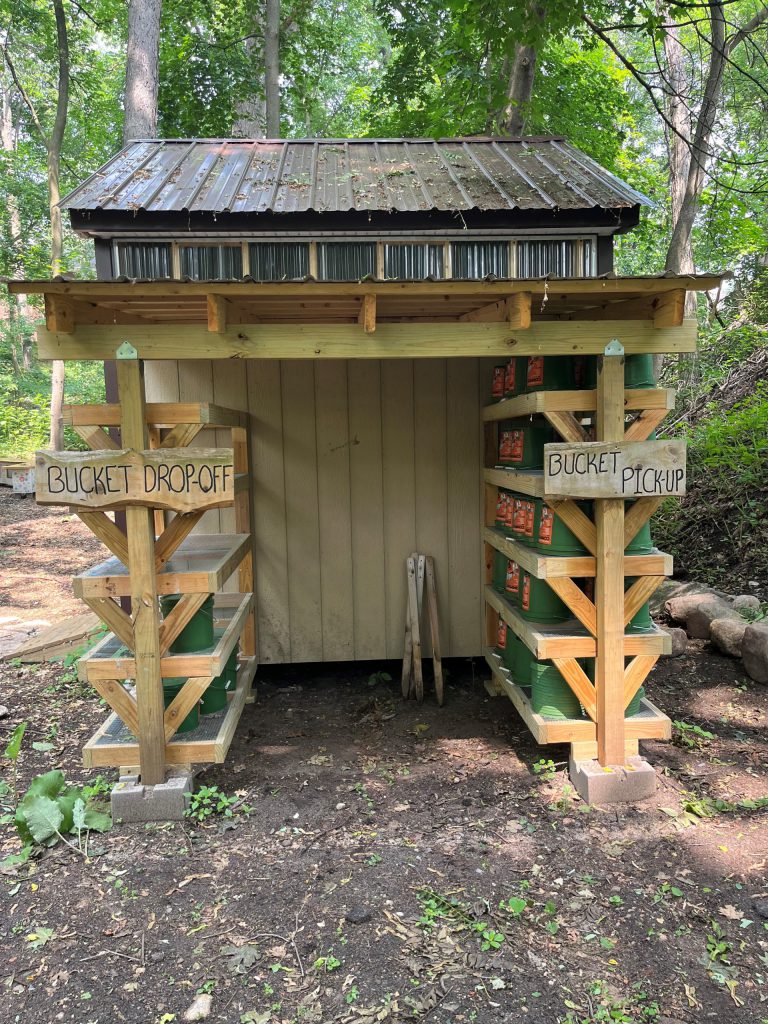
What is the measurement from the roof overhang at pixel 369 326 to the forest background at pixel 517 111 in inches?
122

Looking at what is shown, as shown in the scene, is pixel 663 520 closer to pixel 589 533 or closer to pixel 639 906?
pixel 589 533

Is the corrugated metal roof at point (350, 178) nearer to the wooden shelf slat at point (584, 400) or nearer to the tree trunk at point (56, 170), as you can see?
the wooden shelf slat at point (584, 400)

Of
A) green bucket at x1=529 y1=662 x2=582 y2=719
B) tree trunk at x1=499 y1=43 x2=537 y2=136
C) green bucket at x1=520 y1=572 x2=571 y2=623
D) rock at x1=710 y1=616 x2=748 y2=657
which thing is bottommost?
rock at x1=710 y1=616 x2=748 y2=657

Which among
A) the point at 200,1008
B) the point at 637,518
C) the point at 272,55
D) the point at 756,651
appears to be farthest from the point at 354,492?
the point at 272,55

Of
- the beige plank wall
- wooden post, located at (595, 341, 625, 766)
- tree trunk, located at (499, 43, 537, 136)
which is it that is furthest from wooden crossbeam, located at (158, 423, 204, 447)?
tree trunk, located at (499, 43, 537, 136)

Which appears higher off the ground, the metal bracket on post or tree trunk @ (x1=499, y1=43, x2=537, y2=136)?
tree trunk @ (x1=499, y1=43, x2=537, y2=136)

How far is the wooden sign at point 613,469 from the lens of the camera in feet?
11.6

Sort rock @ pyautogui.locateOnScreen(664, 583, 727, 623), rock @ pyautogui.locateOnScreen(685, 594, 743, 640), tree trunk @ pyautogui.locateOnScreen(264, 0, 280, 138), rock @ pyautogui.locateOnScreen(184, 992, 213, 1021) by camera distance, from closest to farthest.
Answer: rock @ pyautogui.locateOnScreen(184, 992, 213, 1021), rock @ pyautogui.locateOnScreen(685, 594, 743, 640), rock @ pyautogui.locateOnScreen(664, 583, 727, 623), tree trunk @ pyautogui.locateOnScreen(264, 0, 280, 138)

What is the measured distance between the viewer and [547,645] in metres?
3.75

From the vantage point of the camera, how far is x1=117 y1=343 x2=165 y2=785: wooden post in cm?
346

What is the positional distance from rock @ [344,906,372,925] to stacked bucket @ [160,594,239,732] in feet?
4.53

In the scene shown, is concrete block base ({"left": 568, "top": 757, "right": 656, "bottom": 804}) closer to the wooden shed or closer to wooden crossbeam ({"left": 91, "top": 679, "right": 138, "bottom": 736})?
the wooden shed

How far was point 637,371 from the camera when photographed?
381cm

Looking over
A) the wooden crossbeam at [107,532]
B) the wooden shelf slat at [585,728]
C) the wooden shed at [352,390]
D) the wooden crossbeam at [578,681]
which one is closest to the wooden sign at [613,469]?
A: the wooden crossbeam at [578,681]
